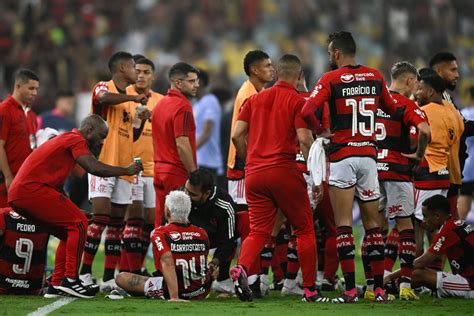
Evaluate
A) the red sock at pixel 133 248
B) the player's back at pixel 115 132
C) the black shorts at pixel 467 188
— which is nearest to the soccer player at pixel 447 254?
the red sock at pixel 133 248

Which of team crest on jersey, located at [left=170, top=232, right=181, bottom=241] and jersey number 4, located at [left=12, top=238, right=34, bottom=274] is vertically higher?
team crest on jersey, located at [left=170, top=232, right=181, bottom=241]

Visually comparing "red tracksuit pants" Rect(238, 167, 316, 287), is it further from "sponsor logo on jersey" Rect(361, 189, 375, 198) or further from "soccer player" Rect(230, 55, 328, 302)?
"sponsor logo on jersey" Rect(361, 189, 375, 198)

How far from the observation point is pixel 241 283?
11203mm

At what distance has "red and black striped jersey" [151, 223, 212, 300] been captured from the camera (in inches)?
450

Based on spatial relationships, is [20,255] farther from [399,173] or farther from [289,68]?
[399,173]

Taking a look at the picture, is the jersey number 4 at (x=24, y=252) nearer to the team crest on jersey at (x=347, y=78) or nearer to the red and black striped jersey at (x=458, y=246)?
the team crest on jersey at (x=347, y=78)

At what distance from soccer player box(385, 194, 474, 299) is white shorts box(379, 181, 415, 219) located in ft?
1.26

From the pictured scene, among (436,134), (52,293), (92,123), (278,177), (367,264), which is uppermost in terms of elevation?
(436,134)

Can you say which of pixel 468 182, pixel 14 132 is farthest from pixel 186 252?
pixel 468 182

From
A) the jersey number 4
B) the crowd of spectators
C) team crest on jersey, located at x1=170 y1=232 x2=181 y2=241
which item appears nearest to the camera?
team crest on jersey, located at x1=170 y1=232 x2=181 y2=241

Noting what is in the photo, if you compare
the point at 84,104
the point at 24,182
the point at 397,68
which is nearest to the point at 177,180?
the point at 24,182

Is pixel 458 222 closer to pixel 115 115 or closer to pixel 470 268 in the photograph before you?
pixel 470 268

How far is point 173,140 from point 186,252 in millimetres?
1845

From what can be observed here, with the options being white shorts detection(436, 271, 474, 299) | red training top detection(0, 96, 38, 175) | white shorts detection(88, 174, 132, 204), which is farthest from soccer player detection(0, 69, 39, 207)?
white shorts detection(436, 271, 474, 299)
